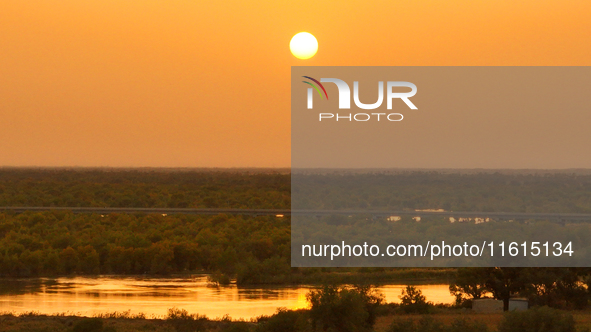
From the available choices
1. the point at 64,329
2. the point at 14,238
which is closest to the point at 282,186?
the point at 14,238

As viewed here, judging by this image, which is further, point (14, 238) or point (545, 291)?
point (14, 238)

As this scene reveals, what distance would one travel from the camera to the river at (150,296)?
2370 centimetres

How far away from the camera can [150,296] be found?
87.9ft

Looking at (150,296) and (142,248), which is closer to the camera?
(150,296)

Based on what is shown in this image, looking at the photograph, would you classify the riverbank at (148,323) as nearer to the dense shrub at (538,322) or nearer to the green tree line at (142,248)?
the dense shrub at (538,322)

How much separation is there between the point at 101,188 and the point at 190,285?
58.3m

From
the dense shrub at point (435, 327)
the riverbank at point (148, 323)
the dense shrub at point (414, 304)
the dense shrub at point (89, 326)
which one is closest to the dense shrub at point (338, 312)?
the riverbank at point (148, 323)

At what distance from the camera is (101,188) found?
85250mm

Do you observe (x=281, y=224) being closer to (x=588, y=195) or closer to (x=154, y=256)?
(x=154, y=256)

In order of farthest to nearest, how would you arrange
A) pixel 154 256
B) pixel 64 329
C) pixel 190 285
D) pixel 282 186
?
pixel 282 186, pixel 154 256, pixel 190 285, pixel 64 329

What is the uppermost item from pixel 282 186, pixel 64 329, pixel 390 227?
pixel 282 186

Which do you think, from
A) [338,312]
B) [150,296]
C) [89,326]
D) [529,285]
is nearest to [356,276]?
[529,285]

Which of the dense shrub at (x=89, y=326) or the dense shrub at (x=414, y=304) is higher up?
the dense shrub at (x=414, y=304)

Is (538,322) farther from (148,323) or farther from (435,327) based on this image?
(148,323)
